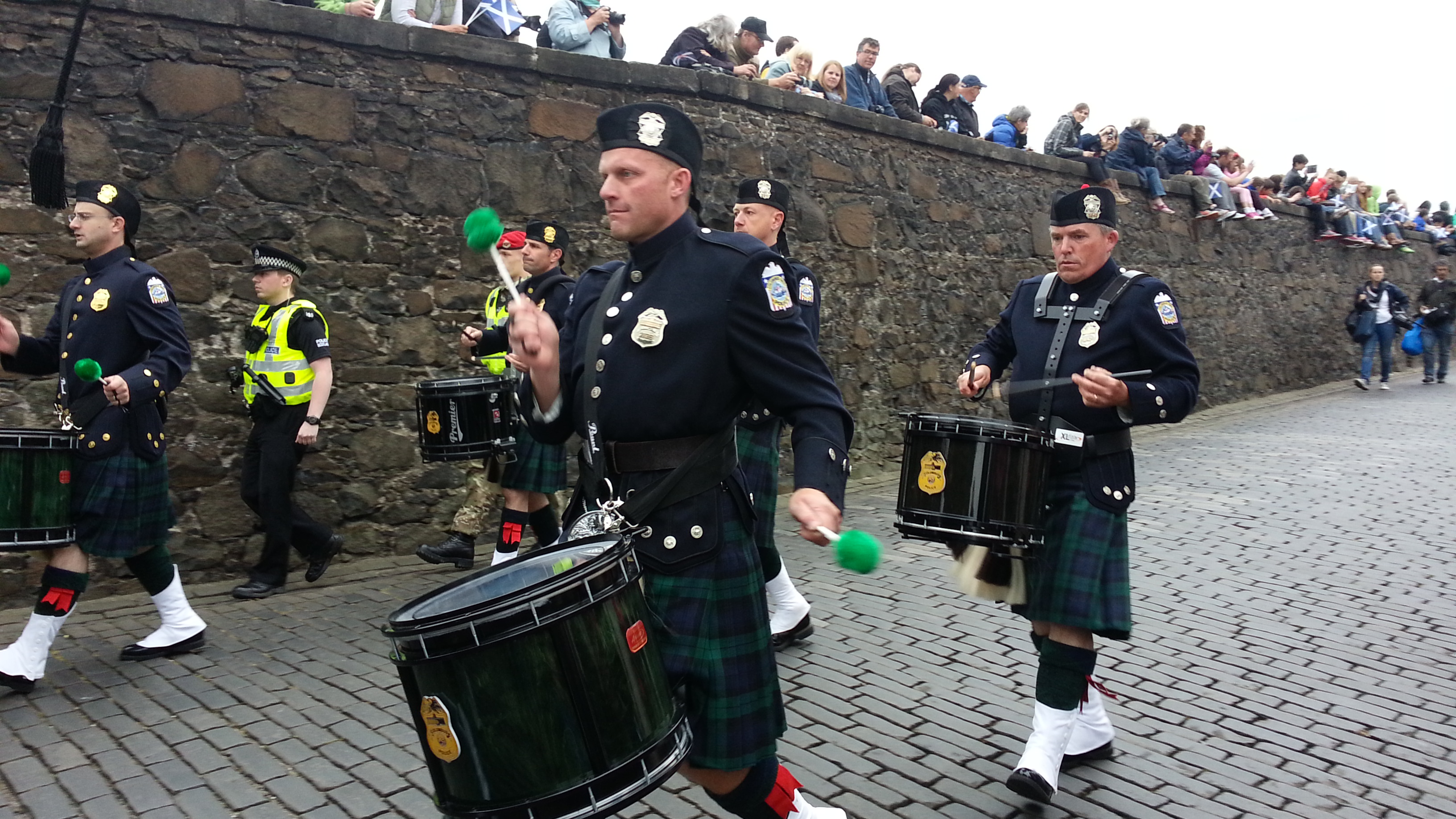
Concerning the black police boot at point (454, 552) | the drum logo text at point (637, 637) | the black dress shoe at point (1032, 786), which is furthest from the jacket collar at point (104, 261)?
the black dress shoe at point (1032, 786)

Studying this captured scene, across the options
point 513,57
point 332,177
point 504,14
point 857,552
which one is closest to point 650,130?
point 857,552

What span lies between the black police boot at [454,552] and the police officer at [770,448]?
7.78 ft

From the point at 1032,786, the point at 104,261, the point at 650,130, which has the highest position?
the point at 650,130

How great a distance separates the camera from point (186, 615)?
15.8ft

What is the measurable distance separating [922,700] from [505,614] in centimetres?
272

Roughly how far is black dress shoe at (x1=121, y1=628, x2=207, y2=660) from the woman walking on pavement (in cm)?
1893

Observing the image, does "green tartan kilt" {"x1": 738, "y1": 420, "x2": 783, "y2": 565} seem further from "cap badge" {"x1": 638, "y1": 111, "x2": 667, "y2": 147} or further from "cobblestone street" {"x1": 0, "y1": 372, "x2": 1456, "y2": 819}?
"cap badge" {"x1": 638, "y1": 111, "x2": 667, "y2": 147}

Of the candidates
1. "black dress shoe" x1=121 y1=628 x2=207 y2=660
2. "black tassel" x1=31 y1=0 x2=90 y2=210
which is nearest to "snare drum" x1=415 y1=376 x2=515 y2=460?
"black dress shoe" x1=121 y1=628 x2=207 y2=660

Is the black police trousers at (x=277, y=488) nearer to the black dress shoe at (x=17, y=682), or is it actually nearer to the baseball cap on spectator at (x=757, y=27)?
the black dress shoe at (x=17, y=682)

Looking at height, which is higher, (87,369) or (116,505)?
(87,369)

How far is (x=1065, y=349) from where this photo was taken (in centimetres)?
371

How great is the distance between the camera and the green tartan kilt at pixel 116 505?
14.7 ft

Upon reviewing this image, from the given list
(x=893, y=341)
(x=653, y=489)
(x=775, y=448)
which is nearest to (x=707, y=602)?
(x=653, y=489)

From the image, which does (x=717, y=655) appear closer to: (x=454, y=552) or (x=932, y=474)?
(x=932, y=474)
